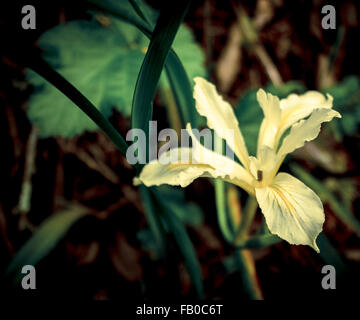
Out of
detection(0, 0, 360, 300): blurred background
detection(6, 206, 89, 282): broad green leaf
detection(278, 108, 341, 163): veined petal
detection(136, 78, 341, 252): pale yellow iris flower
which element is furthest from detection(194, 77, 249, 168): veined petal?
detection(6, 206, 89, 282): broad green leaf

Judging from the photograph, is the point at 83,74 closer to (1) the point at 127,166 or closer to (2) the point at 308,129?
(1) the point at 127,166

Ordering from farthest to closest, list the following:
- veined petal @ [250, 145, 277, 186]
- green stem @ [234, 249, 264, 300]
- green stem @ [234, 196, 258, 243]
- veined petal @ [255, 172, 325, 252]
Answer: green stem @ [234, 249, 264, 300] < green stem @ [234, 196, 258, 243] < veined petal @ [250, 145, 277, 186] < veined petal @ [255, 172, 325, 252]

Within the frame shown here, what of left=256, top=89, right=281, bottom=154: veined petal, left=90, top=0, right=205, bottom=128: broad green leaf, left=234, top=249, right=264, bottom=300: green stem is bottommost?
left=234, top=249, right=264, bottom=300: green stem

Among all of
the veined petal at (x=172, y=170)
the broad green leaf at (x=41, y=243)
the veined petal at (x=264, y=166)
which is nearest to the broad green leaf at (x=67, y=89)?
the veined petal at (x=172, y=170)

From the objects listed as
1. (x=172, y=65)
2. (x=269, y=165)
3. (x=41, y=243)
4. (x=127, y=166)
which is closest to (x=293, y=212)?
(x=269, y=165)

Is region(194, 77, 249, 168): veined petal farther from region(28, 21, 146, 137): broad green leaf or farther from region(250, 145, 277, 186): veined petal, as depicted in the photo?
region(28, 21, 146, 137): broad green leaf

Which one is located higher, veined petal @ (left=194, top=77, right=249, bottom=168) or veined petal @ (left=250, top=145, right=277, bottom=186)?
veined petal @ (left=194, top=77, right=249, bottom=168)
